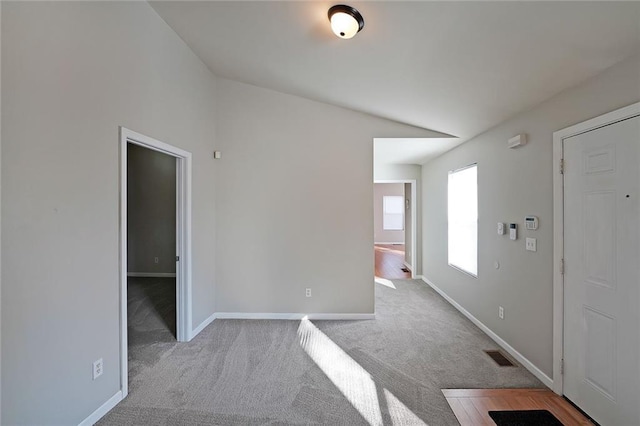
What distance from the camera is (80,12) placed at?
1708mm

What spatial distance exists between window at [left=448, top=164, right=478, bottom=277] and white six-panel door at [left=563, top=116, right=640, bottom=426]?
145 cm

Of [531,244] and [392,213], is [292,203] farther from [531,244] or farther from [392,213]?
[392,213]

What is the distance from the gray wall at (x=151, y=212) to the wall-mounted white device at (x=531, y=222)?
6054 millimetres

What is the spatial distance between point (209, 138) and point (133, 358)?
2517 mm

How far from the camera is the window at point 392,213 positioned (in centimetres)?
1159

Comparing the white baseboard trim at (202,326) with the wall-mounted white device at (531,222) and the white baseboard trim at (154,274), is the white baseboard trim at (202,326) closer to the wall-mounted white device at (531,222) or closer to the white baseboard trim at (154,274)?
the white baseboard trim at (154,274)

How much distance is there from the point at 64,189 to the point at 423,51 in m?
2.59

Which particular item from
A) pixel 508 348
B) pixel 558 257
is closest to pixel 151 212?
pixel 508 348

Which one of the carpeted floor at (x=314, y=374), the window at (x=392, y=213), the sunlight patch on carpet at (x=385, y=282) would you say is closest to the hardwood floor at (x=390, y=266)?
the sunlight patch on carpet at (x=385, y=282)

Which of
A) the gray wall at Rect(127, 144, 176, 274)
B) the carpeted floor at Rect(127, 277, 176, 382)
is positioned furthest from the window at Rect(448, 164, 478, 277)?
the gray wall at Rect(127, 144, 176, 274)

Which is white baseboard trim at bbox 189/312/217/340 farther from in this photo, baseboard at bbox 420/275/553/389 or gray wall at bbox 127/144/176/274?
baseboard at bbox 420/275/553/389

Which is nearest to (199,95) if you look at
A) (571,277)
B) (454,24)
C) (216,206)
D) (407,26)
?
(216,206)

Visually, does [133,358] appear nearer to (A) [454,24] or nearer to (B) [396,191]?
(A) [454,24]

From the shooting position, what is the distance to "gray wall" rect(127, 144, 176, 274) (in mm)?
5879
